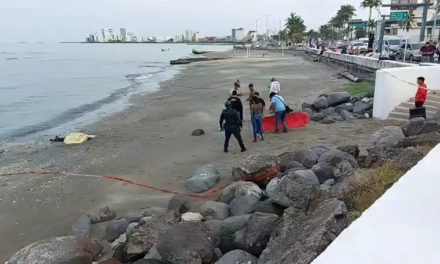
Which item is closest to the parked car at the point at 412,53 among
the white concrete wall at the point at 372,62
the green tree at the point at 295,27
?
the white concrete wall at the point at 372,62

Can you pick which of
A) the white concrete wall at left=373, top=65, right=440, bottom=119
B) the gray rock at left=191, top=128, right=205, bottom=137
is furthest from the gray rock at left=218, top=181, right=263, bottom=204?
the white concrete wall at left=373, top=65, right=440, bottom=119

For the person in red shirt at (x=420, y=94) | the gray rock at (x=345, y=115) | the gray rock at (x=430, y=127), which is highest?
the person in red shirt at (x=420, y=94)

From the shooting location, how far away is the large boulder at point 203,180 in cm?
868

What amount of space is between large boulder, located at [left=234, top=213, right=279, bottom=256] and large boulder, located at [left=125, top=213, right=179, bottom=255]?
122cm

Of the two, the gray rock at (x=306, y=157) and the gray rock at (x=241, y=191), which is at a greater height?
the gray rock at (x=306, y=157)

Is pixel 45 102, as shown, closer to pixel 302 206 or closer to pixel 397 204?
pixel 302 206

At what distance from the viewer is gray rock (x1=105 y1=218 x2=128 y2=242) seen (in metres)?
6.92

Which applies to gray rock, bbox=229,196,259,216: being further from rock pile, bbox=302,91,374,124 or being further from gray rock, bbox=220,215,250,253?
rock pile, bbox=302,91,374,124

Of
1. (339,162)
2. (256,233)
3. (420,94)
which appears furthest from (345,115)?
(256,233)

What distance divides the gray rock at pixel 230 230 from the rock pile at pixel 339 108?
886cm

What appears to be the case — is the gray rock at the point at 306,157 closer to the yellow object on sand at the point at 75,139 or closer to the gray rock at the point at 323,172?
the gray rock at the point at 323,172

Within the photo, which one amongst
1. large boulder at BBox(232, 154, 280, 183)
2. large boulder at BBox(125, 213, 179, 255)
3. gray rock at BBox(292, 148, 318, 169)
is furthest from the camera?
gray rock at BBox(292, 148, 318, 169)

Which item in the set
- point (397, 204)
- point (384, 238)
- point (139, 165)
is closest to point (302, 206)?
point (397, 204)

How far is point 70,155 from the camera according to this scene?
1273 centimetres
